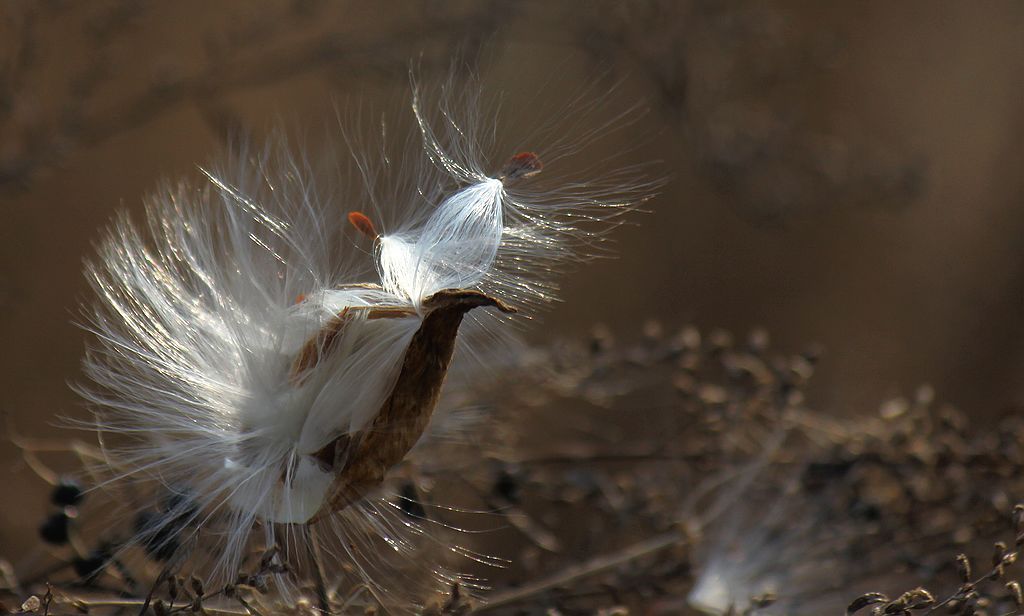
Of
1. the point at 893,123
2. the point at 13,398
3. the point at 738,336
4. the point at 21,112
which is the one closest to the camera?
the point at 21,112

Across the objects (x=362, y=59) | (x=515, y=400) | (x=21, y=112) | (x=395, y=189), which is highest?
(x=362, y=59)

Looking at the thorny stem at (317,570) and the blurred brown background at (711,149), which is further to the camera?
the blurred brown background at (711,149)

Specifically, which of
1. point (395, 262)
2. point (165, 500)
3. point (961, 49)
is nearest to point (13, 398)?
point (165, 500)

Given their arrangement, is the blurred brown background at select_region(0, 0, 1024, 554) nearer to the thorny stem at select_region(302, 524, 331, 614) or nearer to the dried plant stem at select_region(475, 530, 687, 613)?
the dried plant stem at select_region(475, 530, 687, 613)

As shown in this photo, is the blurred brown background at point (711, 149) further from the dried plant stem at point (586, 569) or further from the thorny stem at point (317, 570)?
the thorny stem at point (317, 570)

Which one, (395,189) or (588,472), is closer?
(395,189)

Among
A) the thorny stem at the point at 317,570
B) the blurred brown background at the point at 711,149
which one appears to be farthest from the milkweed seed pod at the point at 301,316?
the blurred brown background at the point at 711,149

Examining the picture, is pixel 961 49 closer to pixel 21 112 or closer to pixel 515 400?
pixel 515 400
